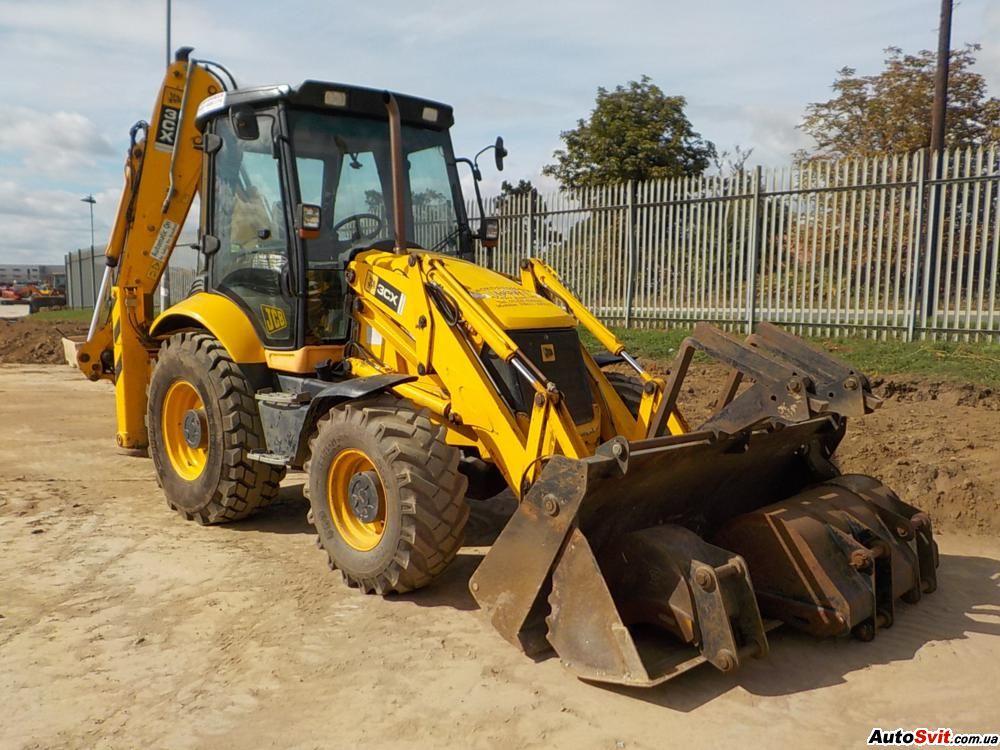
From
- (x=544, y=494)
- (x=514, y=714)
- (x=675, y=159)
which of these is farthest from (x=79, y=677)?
(x=675, y=159)

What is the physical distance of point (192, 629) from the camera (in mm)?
4398

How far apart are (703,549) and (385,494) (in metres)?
1.67

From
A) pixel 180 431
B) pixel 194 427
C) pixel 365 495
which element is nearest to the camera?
pixel 365 495

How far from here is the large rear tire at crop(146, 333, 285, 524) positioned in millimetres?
5844

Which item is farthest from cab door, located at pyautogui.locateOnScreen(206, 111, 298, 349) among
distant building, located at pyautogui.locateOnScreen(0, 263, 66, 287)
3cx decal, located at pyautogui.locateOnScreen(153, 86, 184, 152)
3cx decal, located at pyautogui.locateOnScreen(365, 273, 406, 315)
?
distant building, located at pyautogui.locateOnScreen(0, 263, 66, 287)

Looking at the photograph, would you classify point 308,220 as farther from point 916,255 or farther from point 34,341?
point 34,341

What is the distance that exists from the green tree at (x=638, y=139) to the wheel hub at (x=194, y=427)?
47.8 ft

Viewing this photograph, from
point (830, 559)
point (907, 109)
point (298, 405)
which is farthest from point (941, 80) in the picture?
point (298, 405)

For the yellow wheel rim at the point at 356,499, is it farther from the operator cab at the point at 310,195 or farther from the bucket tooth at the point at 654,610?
the bucket tooth at the point at 654,610

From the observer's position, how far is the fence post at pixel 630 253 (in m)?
13.3

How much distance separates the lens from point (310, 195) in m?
5.72

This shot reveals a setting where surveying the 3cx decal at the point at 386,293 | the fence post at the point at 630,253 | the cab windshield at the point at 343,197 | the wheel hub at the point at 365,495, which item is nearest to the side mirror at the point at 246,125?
the cab windshield at the point at 343,197

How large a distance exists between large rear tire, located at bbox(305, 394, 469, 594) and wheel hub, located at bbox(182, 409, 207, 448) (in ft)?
4.79

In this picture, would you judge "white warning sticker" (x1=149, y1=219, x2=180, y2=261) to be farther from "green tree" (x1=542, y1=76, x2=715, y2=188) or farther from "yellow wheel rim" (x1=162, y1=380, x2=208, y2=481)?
"green tree" (x1=542, y1=76, x2=715, y2=188)
